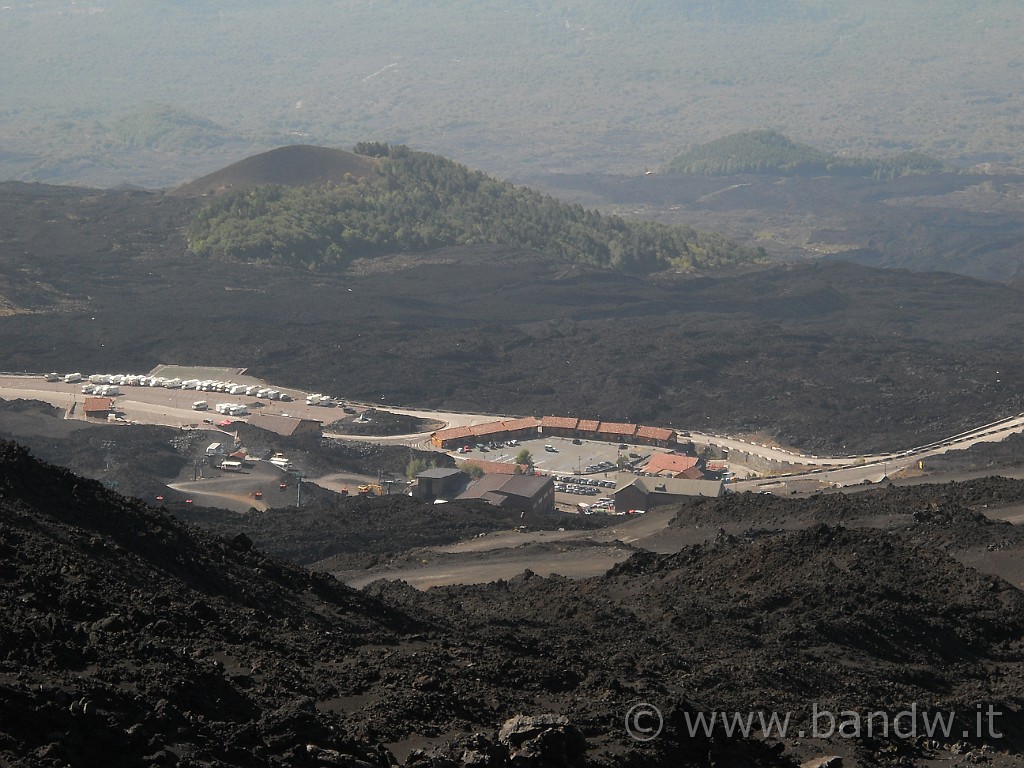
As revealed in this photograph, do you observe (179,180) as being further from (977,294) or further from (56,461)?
(56,461)

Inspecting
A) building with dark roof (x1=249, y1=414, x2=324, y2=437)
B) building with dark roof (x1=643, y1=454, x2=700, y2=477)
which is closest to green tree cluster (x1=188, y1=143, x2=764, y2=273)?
building with dark roof (x1=249, y1=414, x2=324, y2=437)

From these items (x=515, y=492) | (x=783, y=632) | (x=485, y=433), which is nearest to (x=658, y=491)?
(x=515, y=492)

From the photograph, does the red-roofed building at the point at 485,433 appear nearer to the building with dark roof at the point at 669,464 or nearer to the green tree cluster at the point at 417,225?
the building with dark roof at the point at 669,464

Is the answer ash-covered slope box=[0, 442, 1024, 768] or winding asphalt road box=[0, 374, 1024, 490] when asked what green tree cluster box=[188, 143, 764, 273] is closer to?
winding asphalt road box=[0, 374, 1024, 490]

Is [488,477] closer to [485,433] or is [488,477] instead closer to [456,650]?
[485,433]

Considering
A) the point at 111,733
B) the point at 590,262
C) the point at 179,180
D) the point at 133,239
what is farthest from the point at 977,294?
the point at 179,180

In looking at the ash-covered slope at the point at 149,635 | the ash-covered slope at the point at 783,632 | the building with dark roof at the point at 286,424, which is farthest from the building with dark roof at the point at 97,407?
the ash-covered slope at the point at 149,635

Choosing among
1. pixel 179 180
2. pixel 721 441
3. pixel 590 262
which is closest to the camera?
pixel 721 441
